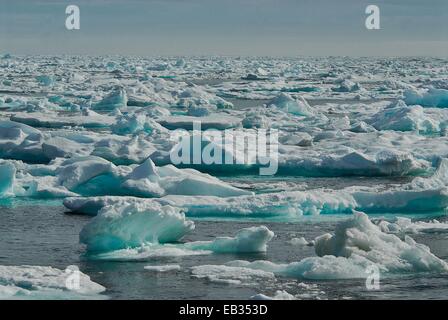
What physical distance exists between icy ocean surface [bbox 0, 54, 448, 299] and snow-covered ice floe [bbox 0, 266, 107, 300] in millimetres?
18

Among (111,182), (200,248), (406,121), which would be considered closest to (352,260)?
(200,248)

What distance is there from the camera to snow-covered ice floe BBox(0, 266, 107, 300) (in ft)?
28.5

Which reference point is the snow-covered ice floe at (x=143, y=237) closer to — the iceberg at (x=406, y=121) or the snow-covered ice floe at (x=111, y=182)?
the snow-covered ice floe at (x=111, y=182)

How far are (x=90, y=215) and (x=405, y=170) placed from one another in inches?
256

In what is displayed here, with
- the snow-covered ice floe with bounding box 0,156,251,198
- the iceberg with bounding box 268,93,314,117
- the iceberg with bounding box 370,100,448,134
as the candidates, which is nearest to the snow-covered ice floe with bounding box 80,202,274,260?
the snow-covered ice floe with bounding box 0,156,251,198

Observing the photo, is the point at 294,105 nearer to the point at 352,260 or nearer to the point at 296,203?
the point at 296,203

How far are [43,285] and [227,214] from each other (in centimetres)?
458

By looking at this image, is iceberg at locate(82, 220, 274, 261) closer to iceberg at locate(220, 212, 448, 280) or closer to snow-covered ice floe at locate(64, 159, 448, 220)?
iceberg at locate(220, 212, 448, 280)

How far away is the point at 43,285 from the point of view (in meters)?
8.91

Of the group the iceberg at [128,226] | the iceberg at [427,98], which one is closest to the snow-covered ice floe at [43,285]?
→ the iceberg at [128,226]

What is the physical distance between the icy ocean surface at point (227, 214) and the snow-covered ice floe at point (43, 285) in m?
0.02

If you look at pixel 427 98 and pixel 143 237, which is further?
pixel 427 98
